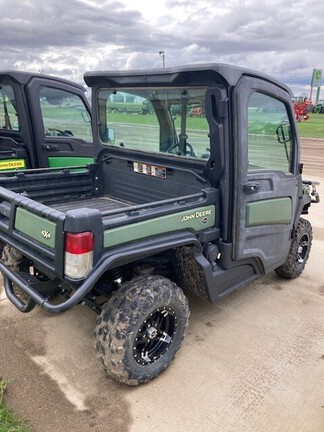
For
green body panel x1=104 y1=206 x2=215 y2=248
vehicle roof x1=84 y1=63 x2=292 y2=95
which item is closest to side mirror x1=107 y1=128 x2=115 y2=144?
vehicle roof x1=84 y1=63 x2=292 y2=95

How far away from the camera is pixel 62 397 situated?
263 cm

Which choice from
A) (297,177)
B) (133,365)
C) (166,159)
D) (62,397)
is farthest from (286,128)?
(62,397)

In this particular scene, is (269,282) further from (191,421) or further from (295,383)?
(191,421)

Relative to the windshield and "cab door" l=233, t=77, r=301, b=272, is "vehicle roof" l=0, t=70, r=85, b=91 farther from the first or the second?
"cab door" l=233, t=77, r=301, b=272

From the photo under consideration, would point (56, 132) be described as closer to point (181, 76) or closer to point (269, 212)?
point (181, 76)

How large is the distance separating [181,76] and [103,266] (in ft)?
5.07

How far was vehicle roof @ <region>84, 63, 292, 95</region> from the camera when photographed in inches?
108

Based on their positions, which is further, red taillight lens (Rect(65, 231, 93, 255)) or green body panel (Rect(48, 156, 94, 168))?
green body panel (Rect(48, 156, 94, 168))

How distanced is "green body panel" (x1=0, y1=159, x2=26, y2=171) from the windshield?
1935 millimetres

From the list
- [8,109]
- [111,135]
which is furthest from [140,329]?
[8,109]

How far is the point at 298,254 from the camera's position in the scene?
4438 mm

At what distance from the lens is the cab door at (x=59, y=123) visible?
5.39 metres

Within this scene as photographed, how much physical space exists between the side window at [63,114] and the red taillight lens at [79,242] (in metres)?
3.67

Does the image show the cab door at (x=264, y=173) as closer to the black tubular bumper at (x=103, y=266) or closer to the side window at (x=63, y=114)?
the black tubular bumper at (x=103, y=266)
